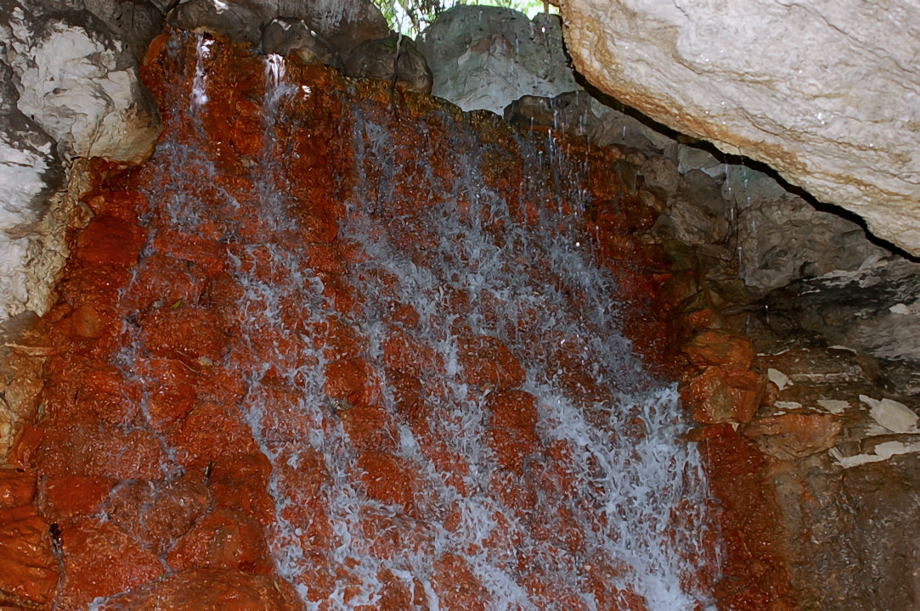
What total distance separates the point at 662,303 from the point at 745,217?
1057mm

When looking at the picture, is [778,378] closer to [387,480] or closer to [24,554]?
[387,480]

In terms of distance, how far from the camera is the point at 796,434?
5121 millimetres

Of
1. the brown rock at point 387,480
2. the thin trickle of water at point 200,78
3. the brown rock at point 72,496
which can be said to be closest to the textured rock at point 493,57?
the thin trickle of water at point 200,78

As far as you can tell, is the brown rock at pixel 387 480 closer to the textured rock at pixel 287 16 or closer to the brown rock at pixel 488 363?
the brown rock at pixel 488 363

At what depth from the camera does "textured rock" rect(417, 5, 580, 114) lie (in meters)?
7.21

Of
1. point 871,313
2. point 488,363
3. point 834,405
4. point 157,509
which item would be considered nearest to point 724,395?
point 834,405

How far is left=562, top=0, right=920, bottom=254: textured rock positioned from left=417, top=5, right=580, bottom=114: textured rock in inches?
129

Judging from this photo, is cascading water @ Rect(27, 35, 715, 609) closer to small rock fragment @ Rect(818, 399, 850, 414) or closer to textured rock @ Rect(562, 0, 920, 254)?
small rock fragment @ Rect(818, 399, 850, 414)

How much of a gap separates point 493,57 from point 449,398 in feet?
11.3

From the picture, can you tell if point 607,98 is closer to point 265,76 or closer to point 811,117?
point 265,76

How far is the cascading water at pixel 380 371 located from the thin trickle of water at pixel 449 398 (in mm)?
15

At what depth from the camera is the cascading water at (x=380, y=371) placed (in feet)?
14.9

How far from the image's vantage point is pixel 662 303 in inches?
251

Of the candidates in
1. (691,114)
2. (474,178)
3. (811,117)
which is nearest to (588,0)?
(691,114)
